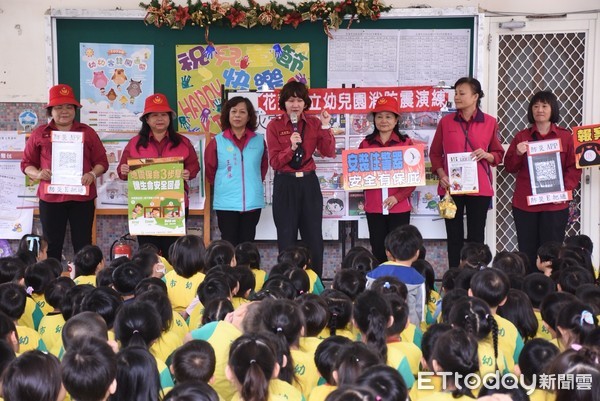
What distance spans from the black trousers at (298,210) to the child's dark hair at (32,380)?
11.4 ft

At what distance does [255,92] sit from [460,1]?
1.82m

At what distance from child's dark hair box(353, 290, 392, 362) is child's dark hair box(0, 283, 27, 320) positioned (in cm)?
153

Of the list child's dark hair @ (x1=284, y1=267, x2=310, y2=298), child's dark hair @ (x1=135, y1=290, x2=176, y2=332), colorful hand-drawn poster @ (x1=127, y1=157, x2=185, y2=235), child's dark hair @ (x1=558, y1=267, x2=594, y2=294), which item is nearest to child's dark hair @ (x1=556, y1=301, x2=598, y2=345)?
child's dark hair @ (x1=558, y1=267, x2=594, y2=294)

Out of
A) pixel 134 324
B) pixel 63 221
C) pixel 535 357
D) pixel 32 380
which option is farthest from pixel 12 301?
pixel 63 221

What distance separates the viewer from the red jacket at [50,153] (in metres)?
5.73

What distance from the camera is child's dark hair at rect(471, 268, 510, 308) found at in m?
3.38

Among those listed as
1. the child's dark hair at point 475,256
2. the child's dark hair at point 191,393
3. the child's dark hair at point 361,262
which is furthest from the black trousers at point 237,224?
the child's dark hair at point 191,393

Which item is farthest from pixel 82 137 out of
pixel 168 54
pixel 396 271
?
pixel 396 271

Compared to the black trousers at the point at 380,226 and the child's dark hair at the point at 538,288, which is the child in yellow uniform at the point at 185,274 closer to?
the child's dark hair at the point at 538,288

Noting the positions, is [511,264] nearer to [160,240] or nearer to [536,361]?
[536,361]

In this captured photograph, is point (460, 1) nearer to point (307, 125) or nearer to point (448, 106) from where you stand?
point (448, 106)

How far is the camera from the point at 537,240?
580 centimetres

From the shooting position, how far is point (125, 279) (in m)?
3.91

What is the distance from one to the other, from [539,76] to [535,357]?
4.23 m
